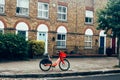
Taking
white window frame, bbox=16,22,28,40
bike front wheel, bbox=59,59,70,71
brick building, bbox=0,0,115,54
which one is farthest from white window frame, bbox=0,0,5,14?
bike front wheel, bbox=59,59,70,71

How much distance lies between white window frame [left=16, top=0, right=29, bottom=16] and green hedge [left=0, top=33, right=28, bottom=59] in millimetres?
3834

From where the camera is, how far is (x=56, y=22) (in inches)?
1018

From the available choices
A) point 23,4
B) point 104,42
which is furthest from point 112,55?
point 23,4

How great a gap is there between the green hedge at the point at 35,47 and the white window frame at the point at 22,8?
2.88 m

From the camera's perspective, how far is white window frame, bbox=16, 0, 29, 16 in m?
23.2

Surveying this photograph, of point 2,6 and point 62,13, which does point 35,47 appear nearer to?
point 2,6

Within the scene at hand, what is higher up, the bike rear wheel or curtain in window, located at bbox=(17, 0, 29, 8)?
curtain in window, located at bbox=(17, 0, 29, 8)

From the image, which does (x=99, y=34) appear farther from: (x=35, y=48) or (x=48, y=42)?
(x=35, y=48)

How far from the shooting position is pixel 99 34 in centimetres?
3006

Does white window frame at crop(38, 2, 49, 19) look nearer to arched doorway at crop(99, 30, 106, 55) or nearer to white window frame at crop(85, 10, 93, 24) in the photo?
white window frame at crop(85, 10, 93, 24)

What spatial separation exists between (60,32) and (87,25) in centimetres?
421

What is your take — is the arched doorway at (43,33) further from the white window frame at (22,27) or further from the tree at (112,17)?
the tree at (112,17)

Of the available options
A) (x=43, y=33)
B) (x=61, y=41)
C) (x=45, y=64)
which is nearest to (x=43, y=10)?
(x=43, y=33)

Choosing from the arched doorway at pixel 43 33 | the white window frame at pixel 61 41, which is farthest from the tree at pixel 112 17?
the white window frame at pixel 61 41
